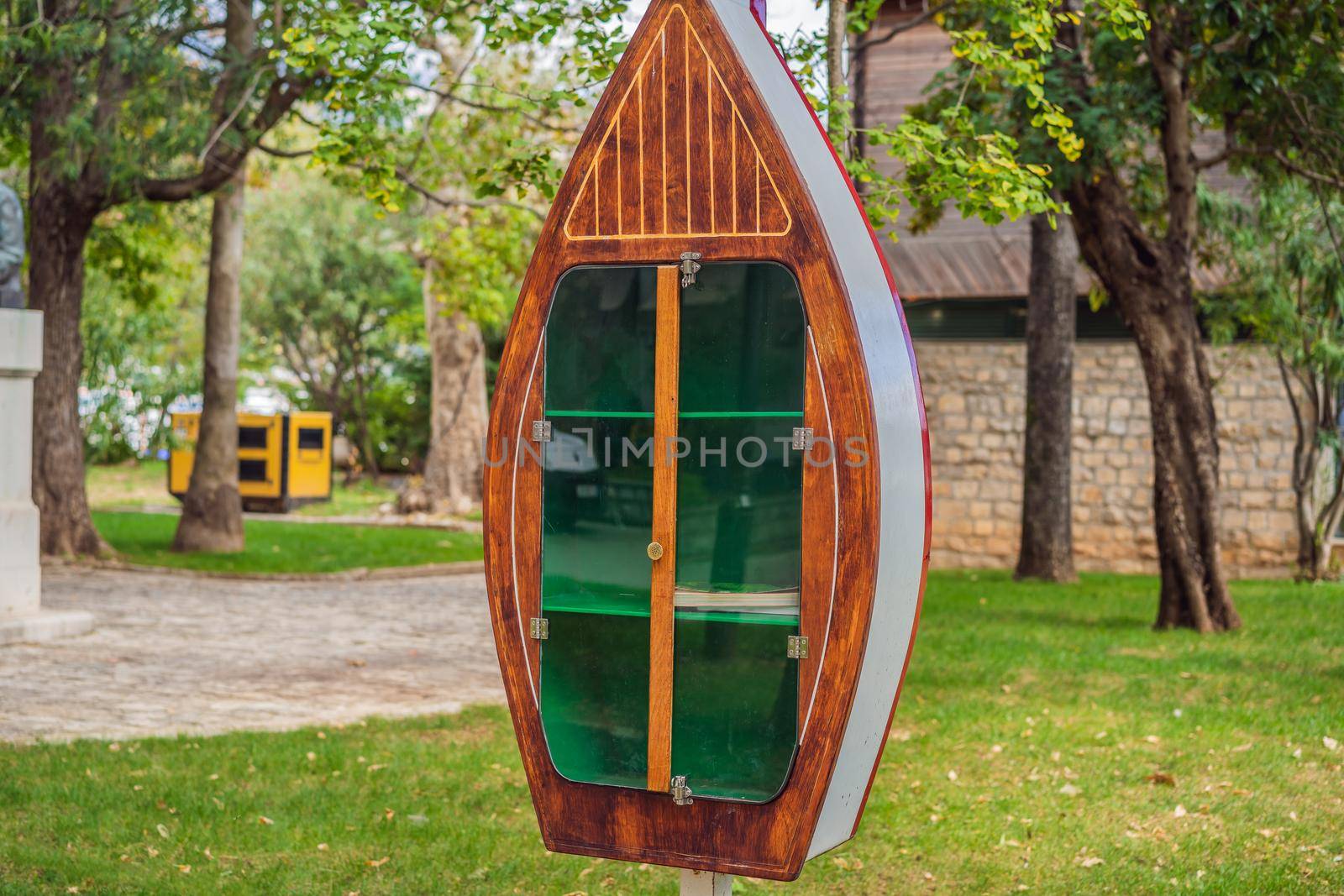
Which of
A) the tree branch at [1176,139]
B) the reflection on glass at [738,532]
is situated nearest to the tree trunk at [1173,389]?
the tree branch at [1176,139]

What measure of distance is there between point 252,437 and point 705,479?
63.0 ft

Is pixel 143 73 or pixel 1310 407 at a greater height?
pixel 143 73

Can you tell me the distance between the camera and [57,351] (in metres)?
13.7

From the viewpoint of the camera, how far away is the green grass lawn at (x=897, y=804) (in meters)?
5.14

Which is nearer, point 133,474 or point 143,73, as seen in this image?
point 143,73

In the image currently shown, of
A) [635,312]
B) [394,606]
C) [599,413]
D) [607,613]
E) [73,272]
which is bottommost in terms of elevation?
[394,606]

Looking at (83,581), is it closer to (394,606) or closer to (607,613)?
(394,606)

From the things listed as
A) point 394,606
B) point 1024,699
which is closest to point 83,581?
point 394,606

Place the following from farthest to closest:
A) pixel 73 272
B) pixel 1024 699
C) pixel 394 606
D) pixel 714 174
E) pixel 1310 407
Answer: pixel 1310 407 → pixel 73 272 → pixel 394 606 → pixel 1024 699 → pixel 714 174

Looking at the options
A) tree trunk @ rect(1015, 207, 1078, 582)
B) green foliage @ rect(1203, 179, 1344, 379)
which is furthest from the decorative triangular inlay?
tree trunk @ rect(1015, 207, 1078, 582)

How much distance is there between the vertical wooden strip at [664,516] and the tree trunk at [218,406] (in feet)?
41.4

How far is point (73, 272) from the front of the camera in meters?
13.7

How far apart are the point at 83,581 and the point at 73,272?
2.94 m

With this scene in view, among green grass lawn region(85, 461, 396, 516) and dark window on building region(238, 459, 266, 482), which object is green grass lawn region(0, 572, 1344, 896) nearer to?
dark window on building region(238, 459, 266, 482)
